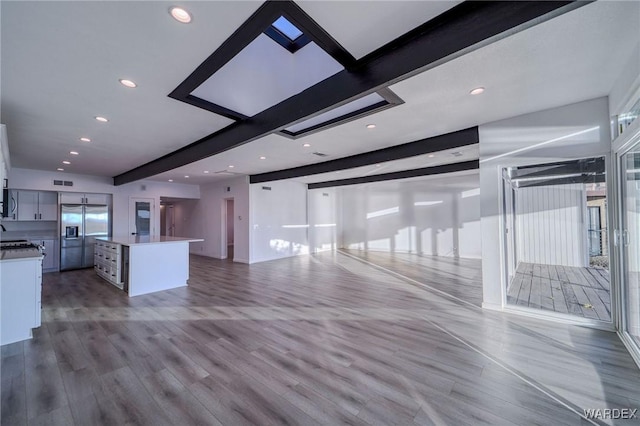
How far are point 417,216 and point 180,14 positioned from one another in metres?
8.79

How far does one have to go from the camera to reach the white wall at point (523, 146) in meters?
2.99

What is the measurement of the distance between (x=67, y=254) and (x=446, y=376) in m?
8.44

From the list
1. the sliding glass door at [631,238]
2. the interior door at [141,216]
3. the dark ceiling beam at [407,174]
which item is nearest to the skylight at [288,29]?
the sliding glass door at [631,238]

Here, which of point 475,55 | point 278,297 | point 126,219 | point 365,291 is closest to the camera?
point 475,55

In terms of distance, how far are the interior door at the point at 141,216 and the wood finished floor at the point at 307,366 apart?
14.3 ft

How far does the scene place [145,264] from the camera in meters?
4.65

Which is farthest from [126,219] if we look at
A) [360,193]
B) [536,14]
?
[536,14]

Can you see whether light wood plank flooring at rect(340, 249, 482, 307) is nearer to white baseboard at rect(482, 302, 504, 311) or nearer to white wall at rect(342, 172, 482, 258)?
white baseboard at rect(482, 302, 504, 311)

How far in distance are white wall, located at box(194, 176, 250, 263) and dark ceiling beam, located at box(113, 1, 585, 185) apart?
4.94m

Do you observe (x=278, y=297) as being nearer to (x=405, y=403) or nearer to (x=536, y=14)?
(x=405, y=403)

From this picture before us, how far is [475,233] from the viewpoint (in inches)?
316

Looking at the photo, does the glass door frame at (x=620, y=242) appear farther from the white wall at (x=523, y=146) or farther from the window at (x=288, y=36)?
the window at (x=288, y=36)

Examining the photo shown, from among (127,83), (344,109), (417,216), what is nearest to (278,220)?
(417,216)

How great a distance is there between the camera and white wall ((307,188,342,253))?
973 cm
